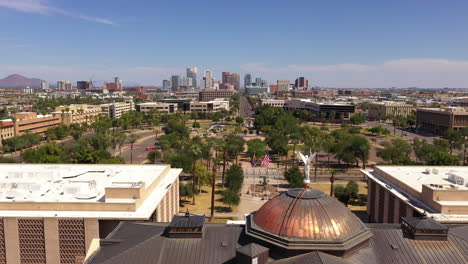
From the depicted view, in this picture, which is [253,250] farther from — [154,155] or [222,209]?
[154,155]

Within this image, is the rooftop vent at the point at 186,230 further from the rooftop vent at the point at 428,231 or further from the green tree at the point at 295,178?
the green tree at the point at 295,178

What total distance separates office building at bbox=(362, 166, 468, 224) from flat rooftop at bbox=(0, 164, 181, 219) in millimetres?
29648

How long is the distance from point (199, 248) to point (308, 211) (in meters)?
8.95

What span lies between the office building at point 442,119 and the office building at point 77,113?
161528 millimetres

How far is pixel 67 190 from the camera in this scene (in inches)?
1757

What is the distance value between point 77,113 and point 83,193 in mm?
141498

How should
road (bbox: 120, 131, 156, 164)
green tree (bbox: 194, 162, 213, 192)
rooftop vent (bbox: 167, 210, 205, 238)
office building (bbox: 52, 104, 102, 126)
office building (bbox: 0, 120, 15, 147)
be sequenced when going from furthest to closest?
office building (bbox: 52, 104, 102, 126)
office building (bbox: 0, 120, 15, 147)
road (bbox: 120, 131, 156, 164)
green tree (bbox: 194, 162, 213, 192)
rooftop vent (bbox: 167, 210, 205, 238)

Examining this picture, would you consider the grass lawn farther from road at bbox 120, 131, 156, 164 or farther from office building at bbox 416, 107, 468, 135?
office building at bbox 416, 107, 468, 135

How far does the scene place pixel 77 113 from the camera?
565 feet

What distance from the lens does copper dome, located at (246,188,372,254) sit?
26031 mm

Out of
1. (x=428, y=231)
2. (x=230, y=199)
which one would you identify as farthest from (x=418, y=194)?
(x=230, y=199)

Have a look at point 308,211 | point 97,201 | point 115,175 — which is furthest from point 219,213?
point 308,211

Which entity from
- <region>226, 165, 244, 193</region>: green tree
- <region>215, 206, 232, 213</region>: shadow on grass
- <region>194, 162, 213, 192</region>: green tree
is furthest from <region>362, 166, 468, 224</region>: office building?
<region>194, 162, 213, 192</region>: green tree

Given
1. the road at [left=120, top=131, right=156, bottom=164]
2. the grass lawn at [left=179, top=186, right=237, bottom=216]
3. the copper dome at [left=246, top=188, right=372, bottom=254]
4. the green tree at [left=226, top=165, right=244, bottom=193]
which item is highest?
the copper dome at [left=246, top=188, right=372, bottom=254]
